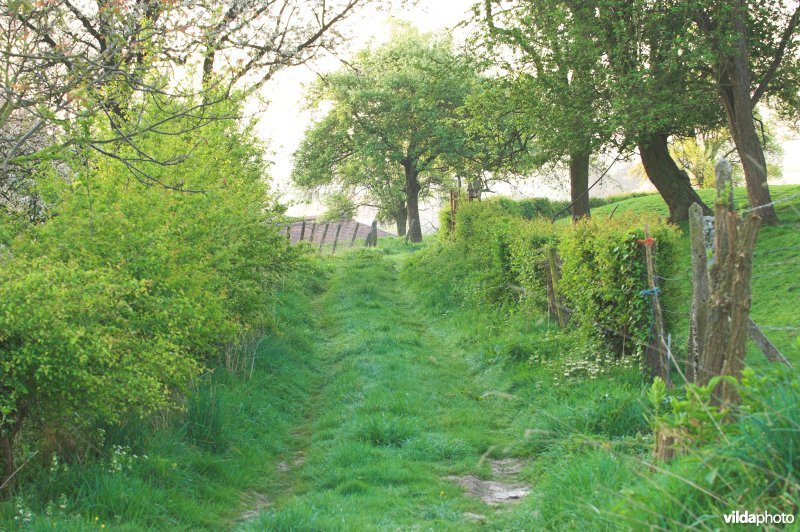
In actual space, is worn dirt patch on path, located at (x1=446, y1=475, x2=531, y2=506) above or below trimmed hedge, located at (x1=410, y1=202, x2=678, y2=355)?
below

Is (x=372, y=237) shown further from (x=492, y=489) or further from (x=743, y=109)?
(x=492, y=489)

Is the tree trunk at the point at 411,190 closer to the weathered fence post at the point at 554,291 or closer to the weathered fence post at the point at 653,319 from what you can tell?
the weathered fence post at the point at 554,291

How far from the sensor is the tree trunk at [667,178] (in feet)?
69.4

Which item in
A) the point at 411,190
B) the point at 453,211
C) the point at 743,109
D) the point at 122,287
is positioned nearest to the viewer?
the point at 122,287

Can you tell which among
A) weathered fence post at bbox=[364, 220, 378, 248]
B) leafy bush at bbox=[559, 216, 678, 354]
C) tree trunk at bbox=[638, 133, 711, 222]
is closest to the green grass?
leafy bush at bbox=[559, 216, 678, 354]

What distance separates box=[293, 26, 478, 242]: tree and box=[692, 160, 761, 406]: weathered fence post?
33149 mm

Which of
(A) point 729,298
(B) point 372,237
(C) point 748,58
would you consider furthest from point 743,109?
(B) point 372,237

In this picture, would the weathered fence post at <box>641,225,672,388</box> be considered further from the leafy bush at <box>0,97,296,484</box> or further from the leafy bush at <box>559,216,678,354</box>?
the leafy bush at <box>0,97,296,484</box>

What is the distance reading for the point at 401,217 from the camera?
5350cm

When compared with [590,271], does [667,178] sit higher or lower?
higher

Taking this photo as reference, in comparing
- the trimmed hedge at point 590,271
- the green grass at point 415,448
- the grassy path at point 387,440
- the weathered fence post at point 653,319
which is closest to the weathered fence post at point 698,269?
the green grass at point 415,448

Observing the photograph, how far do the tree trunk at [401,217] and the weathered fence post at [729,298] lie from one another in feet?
156

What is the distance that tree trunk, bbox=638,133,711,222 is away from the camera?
21141mm

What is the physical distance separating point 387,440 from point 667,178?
1573 centimetres
